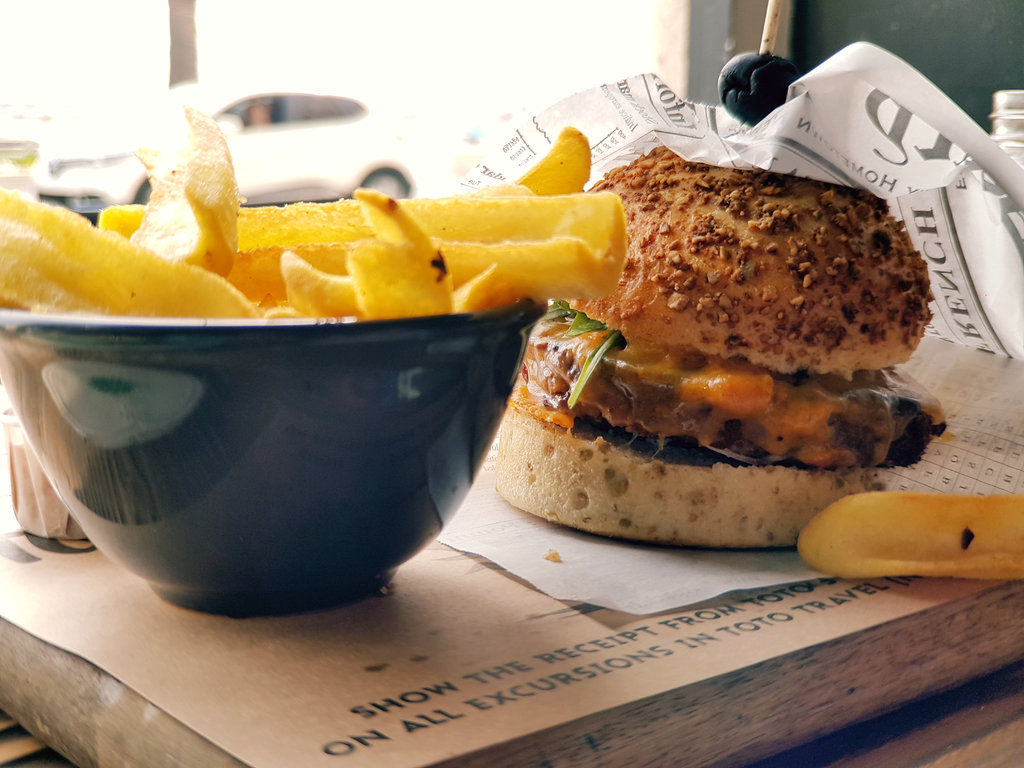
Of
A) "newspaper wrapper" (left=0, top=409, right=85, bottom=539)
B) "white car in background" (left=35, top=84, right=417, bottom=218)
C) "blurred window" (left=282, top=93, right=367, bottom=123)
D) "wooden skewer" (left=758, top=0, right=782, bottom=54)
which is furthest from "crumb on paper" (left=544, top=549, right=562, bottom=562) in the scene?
"blurred window" (left=282, top=93, right=367, bottom=123)

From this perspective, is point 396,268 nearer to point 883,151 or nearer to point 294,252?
point 294,252

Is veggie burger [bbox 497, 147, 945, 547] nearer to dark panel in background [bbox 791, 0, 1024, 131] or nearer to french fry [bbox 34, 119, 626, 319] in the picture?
french fry [bbox 34, 119, 626, 319]

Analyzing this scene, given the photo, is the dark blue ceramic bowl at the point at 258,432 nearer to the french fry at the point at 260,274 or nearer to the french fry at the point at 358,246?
the french fry at the point at 358,246

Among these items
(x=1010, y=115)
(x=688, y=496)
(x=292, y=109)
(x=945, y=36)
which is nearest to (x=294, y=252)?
(x=688, y=496)

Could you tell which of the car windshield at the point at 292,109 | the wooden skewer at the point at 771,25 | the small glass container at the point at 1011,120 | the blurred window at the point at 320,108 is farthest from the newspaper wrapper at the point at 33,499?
the blurred window at the point at 320,108

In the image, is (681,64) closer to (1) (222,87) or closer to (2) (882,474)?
(2) (882,474)
